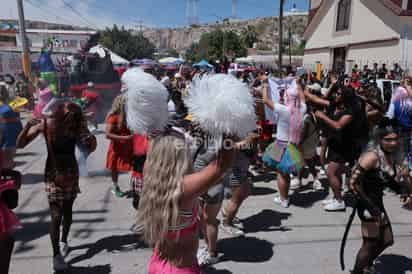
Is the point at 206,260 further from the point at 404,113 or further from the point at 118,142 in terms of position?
the point at 404,113

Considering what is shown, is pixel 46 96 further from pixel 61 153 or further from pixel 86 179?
pixel 86 179

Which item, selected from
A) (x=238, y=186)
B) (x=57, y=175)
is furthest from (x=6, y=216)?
(x=238, y=186)

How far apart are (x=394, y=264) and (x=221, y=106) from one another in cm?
309

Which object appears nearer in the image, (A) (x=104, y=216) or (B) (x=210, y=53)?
(A) (x=104, y=216)

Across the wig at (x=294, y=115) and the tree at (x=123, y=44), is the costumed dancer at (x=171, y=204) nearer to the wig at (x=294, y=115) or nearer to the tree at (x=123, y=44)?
the wig at (x=294, y=115)

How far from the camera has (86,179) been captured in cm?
633

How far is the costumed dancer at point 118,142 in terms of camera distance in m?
4.34

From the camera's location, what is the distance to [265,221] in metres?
4.61

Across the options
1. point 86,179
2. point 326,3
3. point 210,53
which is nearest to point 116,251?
point 86,179

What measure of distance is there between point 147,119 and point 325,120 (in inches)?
118

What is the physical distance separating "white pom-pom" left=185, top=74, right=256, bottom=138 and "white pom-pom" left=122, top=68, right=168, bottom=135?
687 millimetres

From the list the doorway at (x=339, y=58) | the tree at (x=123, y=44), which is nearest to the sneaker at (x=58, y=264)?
the doorway at (x=339, y=58)

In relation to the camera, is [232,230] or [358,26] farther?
[358,26]

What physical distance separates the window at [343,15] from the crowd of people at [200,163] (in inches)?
885
